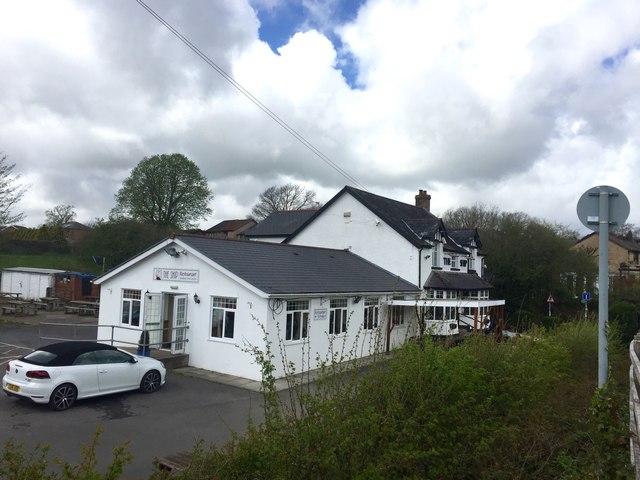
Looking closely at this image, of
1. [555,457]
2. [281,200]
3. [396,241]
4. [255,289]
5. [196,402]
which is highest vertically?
[281,200]

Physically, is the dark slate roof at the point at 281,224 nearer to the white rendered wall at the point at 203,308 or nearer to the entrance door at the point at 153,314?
the white rendered wall at the point at 203,308

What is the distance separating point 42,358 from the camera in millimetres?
10570

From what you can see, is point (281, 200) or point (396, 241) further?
point (281, 200)

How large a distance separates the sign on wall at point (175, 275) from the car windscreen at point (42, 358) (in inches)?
235

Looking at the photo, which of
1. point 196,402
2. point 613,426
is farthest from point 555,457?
point 196,402

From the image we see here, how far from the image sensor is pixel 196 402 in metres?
11.9

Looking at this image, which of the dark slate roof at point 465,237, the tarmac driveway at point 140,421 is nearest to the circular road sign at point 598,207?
the tarmac driveway at point 140,421

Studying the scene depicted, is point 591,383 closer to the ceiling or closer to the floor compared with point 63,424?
closer to the ceiling

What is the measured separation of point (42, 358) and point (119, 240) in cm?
3050

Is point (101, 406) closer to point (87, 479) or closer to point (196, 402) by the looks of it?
point (196, 402)

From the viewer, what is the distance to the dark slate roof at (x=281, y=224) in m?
39.6

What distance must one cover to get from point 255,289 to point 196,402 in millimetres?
3758

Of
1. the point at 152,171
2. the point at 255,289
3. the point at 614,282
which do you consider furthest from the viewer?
the point at 152,171

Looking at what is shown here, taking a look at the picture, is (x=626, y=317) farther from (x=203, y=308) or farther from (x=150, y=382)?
(x=150, y=382)
